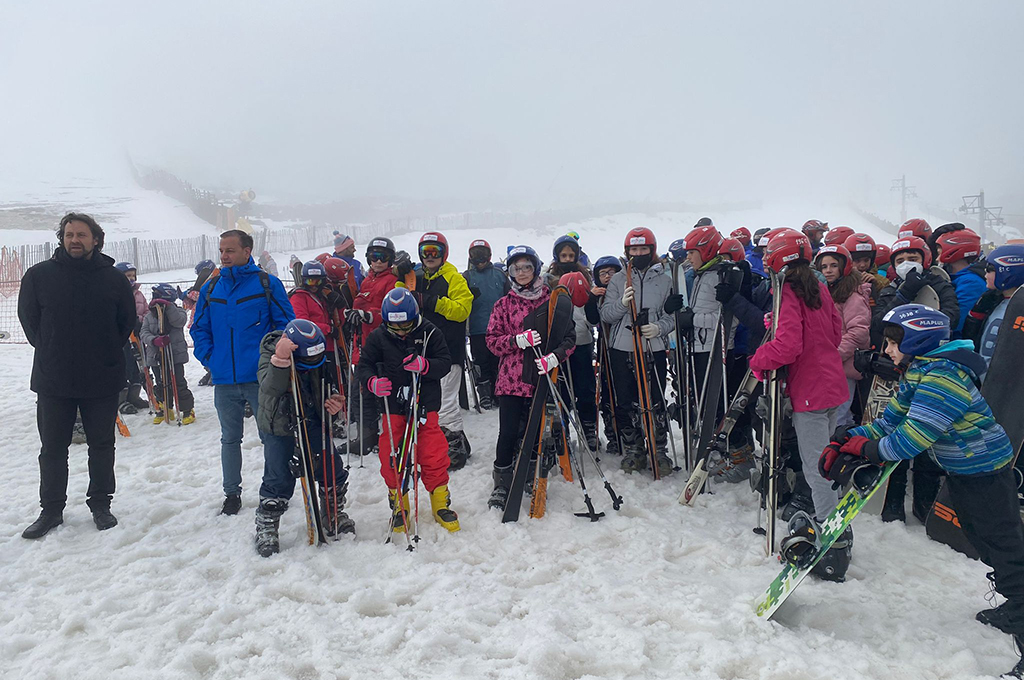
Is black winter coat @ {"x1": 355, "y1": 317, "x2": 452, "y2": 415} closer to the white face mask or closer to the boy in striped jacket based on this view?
the boy in striped jacket

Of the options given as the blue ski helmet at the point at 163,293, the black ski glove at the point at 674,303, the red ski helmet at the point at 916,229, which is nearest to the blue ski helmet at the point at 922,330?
the black ski glove at the point at 674,303

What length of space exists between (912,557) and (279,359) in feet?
14.8

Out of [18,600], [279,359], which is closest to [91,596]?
[18,600]

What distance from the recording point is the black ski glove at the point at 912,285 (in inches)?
169

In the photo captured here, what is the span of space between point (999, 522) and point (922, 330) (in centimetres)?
106

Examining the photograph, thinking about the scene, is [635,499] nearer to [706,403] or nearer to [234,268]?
[706,403]

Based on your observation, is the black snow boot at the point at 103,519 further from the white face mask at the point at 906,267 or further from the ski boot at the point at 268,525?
the white face mask at the point at 906,267

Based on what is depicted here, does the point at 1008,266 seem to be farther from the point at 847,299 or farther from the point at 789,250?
the point at 789,250

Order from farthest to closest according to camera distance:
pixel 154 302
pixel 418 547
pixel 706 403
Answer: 1. pixel 154 302
2. pixel 706 403
3. pixel 418 547

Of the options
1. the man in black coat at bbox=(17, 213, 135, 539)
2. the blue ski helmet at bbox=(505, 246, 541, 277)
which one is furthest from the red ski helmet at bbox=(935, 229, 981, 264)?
the man in black coat at bbox=(17, 213, 135, 539)

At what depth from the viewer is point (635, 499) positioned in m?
4.74

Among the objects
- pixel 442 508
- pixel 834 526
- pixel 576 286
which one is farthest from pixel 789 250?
pixel 442 508

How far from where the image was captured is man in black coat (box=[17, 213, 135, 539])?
13.6ft

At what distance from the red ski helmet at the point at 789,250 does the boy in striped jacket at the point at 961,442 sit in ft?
2.78
